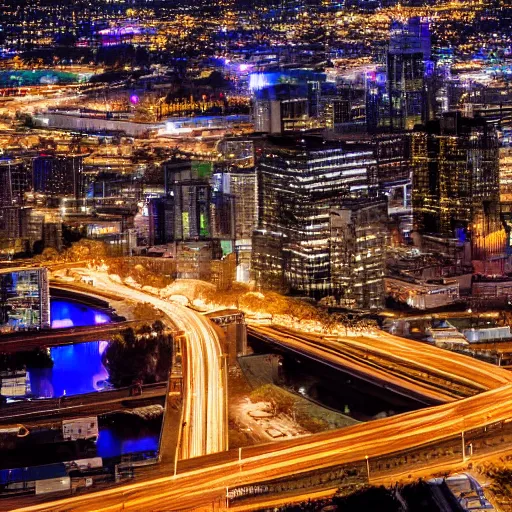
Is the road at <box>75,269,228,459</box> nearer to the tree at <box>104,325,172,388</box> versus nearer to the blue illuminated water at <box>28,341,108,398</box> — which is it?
the tree at <box>104,325,172,388</box>

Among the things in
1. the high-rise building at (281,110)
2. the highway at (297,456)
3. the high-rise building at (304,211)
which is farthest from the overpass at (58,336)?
the high-rise building at (281,110)

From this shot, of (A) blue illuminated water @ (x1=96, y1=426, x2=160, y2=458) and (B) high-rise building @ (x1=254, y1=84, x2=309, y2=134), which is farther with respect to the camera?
(B) high-rise building @ (x1=254, y1=84, x2=309, y2=134)

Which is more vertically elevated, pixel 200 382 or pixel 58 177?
pixel 58 177

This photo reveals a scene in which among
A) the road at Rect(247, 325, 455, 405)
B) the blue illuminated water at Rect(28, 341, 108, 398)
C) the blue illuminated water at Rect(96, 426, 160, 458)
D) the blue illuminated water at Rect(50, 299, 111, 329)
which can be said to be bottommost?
the blue illuminated water at Rect(28, 341, 108, 398)

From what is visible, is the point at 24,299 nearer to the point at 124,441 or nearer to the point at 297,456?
the point at 124,441

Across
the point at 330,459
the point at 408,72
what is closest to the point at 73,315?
the point at 330,459

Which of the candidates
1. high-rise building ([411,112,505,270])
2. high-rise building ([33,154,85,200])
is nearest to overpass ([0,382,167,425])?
high-rise building ([411,112,505,270])
